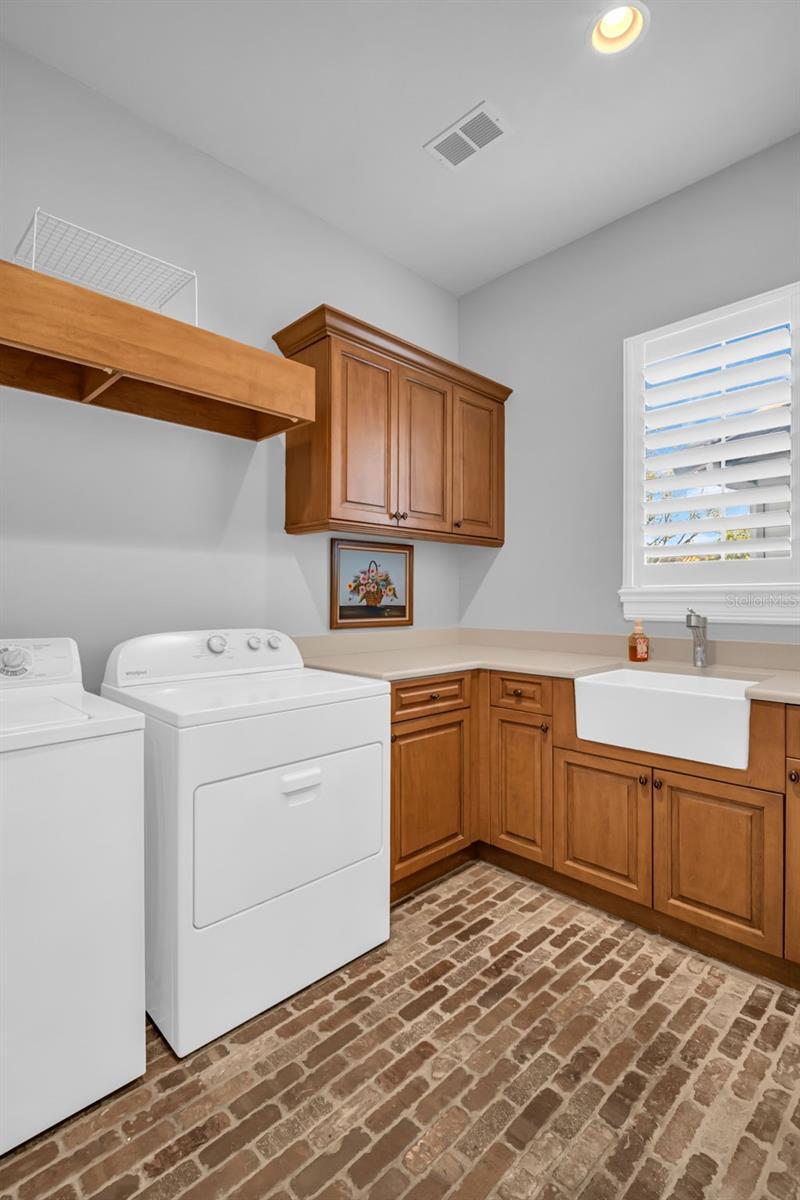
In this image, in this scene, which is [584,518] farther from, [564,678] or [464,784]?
[464,784]

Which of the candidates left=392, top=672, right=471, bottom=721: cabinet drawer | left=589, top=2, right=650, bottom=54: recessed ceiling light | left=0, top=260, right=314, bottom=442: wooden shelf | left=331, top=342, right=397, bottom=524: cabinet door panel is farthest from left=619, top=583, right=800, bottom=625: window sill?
left=589, top=2, right=650, bottom=54: recessed ceiling light

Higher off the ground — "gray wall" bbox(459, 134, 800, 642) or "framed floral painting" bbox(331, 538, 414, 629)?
"gray wall" bbox(459, 134, 800, 642)

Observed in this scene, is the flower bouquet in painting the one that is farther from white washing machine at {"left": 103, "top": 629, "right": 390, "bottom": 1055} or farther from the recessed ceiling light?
the recessed ceiling light

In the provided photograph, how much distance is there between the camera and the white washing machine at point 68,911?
1280 millimetres

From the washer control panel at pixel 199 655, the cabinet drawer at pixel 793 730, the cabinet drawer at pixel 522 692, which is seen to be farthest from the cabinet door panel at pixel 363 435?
the cabinet drawer at pixel 793 730

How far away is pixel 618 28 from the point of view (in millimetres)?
1889

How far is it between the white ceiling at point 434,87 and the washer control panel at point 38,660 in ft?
6.28

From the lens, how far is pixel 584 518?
2982mm

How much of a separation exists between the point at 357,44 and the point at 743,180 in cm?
161

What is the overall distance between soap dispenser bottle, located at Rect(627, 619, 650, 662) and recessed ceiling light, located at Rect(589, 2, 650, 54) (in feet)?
6.69

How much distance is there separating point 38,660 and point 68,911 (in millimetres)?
752

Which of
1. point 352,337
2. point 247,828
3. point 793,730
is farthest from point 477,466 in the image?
point 247,828

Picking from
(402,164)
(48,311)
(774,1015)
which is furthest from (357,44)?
(774,1015)

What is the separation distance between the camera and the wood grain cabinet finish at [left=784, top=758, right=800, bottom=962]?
5.86 feet
